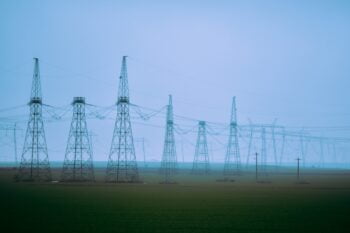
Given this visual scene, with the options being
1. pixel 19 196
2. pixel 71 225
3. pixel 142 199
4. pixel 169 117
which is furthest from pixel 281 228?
pixel 169 117

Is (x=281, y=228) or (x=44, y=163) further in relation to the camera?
(x=44, y=163)

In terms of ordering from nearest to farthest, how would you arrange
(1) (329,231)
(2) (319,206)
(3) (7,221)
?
(1) (329,231) < (3) (7,221) < (2) (319,206)

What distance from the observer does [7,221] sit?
105 ft

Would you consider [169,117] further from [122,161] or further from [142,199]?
[142,199]

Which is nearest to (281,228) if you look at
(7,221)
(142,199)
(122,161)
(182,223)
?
(182,223)

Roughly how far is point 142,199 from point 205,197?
22.2ft

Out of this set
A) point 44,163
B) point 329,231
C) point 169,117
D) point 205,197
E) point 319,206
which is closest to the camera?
point 329,231

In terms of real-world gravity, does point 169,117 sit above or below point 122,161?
above

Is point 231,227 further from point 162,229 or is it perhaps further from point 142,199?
point 142,199

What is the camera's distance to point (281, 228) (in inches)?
1233

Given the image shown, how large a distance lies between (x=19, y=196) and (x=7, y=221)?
17.6 metres

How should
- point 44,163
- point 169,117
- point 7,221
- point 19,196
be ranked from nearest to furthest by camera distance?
1. point 7,221
2. point 19,196
3. point 44,163
4. point 169,117

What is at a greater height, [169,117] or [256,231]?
[169,117]

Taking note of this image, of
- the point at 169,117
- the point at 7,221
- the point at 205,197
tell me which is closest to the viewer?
the point at 7,221
